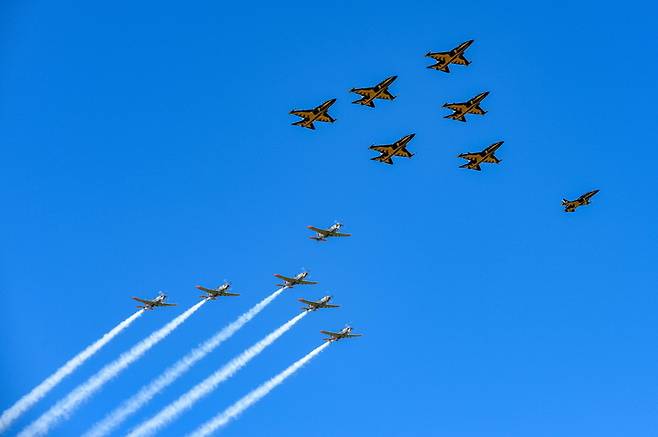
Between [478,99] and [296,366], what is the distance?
66.6 metres

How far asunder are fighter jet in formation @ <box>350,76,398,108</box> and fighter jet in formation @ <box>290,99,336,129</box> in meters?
5.53

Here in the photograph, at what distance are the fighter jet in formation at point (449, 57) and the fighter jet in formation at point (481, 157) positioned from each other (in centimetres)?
1826

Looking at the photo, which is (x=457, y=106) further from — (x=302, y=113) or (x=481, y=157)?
(x=302, y=113)

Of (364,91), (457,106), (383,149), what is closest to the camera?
(364,91)

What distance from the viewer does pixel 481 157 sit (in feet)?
596

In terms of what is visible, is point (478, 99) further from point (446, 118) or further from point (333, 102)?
point (333, 102)

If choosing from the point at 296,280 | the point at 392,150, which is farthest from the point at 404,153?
the point at 296,280

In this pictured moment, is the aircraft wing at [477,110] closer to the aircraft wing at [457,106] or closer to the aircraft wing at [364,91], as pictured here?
the aircraft wing at [457,106]

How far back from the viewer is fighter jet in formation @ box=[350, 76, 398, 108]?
17175 cm

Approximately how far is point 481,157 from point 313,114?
37129 millimetres

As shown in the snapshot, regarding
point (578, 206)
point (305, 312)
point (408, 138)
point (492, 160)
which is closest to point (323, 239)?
point (305, 312)

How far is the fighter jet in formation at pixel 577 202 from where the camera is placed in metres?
181

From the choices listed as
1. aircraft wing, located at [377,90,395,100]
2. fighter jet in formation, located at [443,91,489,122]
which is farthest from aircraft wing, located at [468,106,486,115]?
aircraft wing, located at [377,90,395,100]

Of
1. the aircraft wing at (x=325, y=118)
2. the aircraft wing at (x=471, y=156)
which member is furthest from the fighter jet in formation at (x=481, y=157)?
the aircraft wing at (x=325, y=118)
